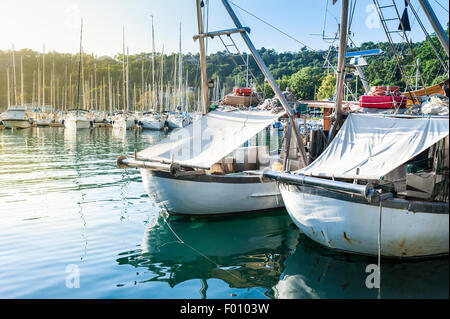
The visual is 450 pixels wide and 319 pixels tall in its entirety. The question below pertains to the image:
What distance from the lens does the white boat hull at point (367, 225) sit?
905cm

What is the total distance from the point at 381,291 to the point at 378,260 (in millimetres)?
1028

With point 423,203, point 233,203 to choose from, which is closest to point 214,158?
point 233,203

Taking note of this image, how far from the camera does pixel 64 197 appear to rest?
56.6 feet

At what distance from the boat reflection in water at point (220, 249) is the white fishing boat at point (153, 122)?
51.4 m

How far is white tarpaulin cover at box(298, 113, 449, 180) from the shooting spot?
9797mm

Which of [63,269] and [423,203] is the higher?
[423,203]

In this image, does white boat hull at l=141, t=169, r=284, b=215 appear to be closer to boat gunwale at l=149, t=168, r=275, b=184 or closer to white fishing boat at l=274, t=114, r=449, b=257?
boat gunwale at l=149, t=168, r=275, b=184

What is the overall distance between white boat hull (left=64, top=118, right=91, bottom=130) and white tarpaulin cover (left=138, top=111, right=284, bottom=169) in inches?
2093

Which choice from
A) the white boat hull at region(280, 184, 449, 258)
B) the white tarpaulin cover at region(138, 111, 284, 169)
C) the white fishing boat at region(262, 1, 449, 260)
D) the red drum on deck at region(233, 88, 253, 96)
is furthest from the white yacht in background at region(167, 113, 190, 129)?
the white boat hull at region(280, 184, 449, 258)

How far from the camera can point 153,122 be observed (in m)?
65.2

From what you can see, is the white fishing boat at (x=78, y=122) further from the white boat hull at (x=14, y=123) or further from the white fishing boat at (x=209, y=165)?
the white fishing boat at (x=209, y=165)

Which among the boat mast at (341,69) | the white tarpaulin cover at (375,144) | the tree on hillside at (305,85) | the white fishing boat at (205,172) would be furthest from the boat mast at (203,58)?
the tree on hillside at (305,85)
